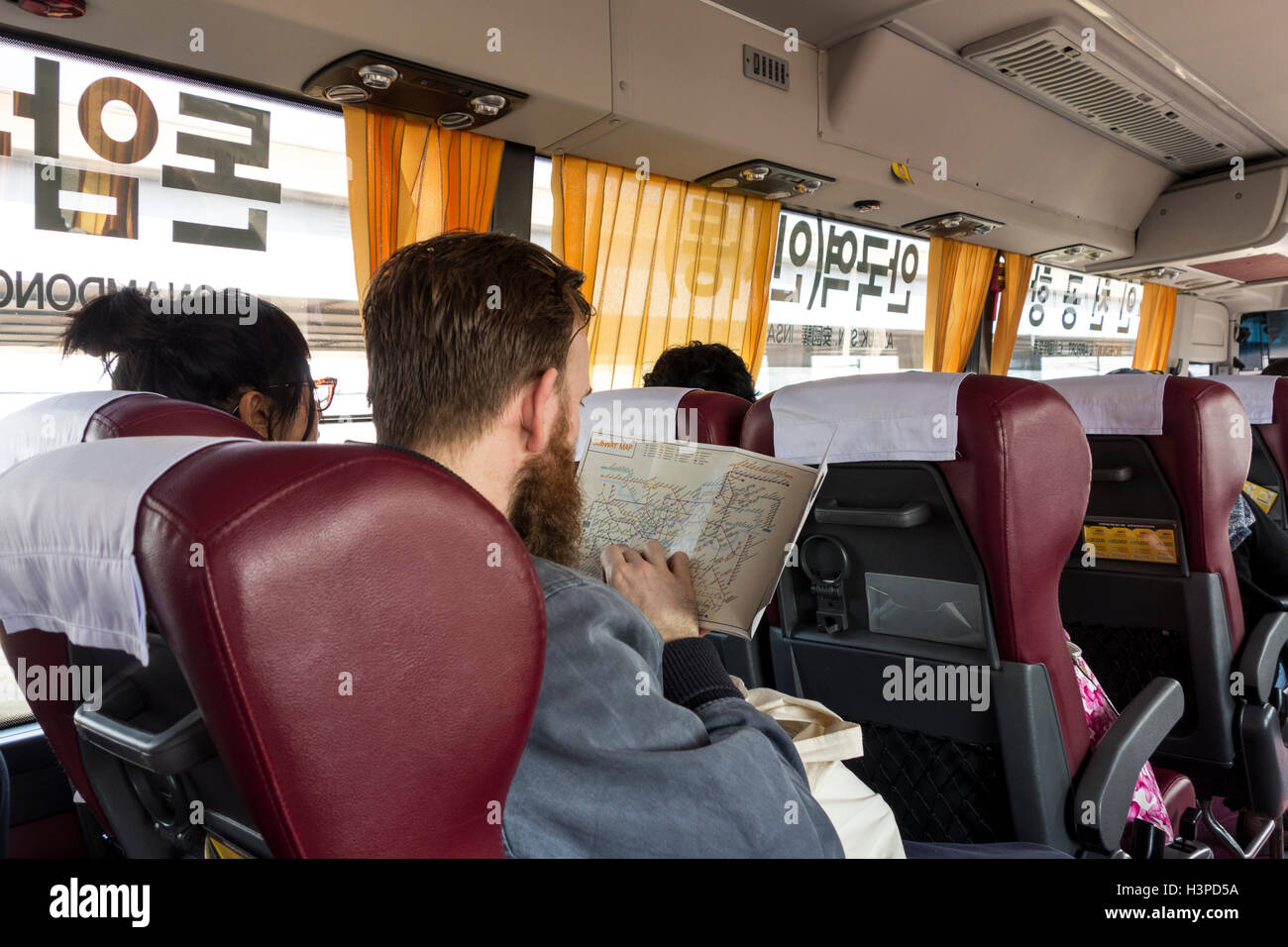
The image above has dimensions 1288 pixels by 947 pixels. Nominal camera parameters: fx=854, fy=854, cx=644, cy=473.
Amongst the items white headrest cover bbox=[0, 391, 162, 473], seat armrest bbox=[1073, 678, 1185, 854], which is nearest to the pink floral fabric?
seat armrest bbox=[1073, 678, 1185, 854]

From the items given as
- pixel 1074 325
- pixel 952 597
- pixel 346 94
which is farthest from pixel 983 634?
pixel 1074 325

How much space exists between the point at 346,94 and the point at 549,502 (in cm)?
253

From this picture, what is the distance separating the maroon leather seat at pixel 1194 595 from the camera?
85.2 inches

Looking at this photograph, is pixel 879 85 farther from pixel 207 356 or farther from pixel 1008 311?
pixel 207 356

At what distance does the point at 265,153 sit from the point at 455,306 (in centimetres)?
250

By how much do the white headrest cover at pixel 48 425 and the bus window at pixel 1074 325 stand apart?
704cm

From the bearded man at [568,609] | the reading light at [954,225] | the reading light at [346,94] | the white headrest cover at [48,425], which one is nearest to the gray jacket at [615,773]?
the bearded man at [568,609]

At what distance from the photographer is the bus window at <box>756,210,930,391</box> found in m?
5.40

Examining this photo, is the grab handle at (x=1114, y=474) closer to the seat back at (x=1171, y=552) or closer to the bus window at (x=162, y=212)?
the seat back at (x=1171, y=552)

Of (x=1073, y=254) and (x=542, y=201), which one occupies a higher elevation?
(x=1073, y=254)

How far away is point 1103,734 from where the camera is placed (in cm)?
178
